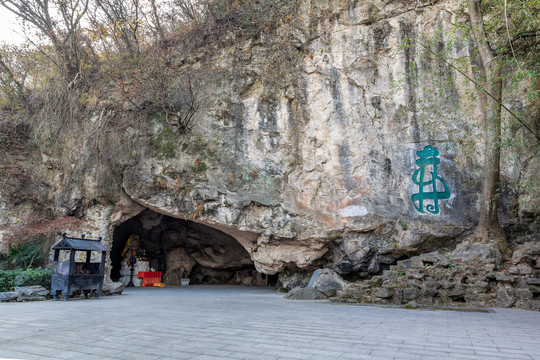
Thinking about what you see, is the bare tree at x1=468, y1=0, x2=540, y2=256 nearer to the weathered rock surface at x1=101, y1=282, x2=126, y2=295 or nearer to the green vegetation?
the weathered rock surface at x1=101, y1=282, x2=126, y2=295

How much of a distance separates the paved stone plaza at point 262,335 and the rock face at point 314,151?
15.6ft

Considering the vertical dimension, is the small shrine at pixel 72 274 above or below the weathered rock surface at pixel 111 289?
above

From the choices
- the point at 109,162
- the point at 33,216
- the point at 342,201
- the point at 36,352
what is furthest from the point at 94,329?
the point at 33,216

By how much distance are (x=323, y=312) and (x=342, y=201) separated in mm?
5193

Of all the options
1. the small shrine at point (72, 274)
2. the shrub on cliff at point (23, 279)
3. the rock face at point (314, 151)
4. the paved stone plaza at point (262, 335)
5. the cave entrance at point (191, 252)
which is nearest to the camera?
the paved stone plaza at point (262, 335)

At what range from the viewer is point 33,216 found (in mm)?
12656

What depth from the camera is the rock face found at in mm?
10789

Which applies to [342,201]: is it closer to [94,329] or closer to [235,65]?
[235,65]

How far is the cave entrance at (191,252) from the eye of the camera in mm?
16672

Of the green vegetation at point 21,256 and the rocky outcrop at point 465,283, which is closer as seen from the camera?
the rocky outcrop at point 465,283

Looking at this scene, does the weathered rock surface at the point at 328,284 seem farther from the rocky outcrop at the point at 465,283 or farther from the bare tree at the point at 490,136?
the bare tree at the point at 490,136

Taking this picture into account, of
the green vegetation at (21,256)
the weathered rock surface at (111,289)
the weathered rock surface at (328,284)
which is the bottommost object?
the weathered rock surface at (111,289)

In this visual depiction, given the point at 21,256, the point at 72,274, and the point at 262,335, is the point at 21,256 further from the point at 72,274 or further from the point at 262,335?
the point at 262,335

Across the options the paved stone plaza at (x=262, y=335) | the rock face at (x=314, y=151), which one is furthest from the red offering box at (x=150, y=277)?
the paved stone plaza at (x=262, y=335)
